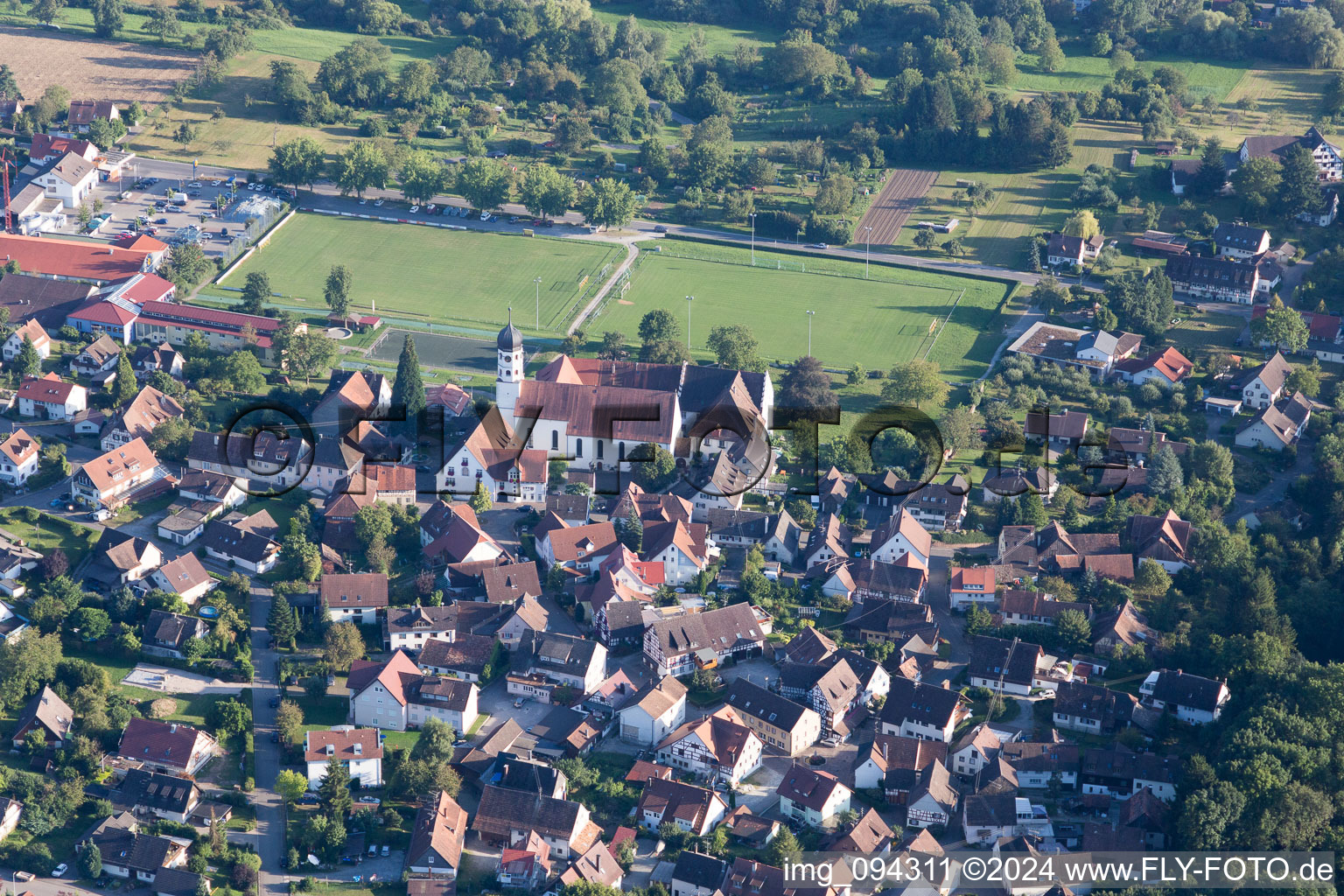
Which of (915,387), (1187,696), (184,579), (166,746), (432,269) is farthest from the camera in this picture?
(432,269)

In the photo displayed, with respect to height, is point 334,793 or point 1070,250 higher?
point 1070,250

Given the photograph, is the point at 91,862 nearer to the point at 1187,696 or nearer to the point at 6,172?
the point at 1187,696

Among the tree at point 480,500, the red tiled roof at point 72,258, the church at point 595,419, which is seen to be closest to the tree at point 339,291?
the red tiled roof at point 72,258

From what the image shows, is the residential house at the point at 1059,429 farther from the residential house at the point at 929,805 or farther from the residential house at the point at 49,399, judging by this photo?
the residential house at the point at 49,399

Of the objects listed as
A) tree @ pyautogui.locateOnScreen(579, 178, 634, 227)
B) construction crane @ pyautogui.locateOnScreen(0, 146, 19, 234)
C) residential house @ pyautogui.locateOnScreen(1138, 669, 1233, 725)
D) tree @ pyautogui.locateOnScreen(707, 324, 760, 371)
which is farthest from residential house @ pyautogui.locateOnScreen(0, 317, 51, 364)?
residential house @ pyautogui.locateOnScreen(1138, 669, 1233, 725)

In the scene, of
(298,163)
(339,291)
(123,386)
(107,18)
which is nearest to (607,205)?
(298,163)

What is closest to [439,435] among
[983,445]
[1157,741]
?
[983,445]

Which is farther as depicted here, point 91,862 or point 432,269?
point 432,269

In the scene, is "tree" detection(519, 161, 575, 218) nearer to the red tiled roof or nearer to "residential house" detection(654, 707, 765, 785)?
the red tiled roof
